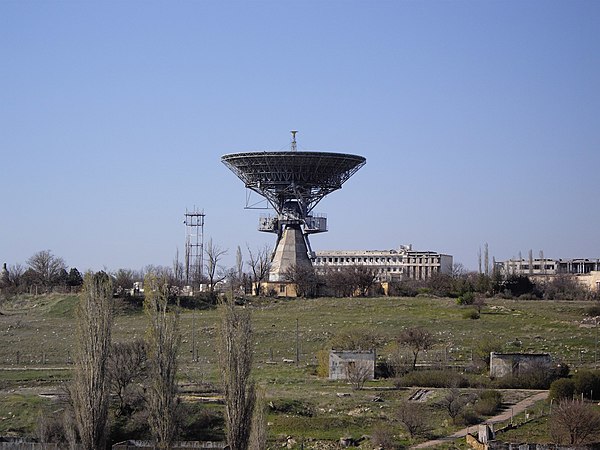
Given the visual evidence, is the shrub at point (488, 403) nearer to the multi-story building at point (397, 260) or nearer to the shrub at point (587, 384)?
the shrub at point (587, 384)

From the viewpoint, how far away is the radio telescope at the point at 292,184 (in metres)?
72.8

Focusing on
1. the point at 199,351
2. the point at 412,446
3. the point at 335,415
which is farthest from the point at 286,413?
the point at 199,351

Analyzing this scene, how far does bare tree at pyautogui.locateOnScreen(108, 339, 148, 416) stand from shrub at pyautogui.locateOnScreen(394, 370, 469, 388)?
1039cm

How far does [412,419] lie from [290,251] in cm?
4414

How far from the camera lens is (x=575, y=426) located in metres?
32.0

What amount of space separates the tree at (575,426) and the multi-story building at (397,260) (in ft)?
323

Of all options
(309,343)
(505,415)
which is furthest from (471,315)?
(505,415)

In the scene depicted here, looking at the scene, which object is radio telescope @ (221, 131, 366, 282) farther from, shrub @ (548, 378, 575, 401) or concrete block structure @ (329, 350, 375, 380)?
shrub @ (548, 378, 575, 401)

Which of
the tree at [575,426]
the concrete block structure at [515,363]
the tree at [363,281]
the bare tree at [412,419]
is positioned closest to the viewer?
the tree at [575,426]

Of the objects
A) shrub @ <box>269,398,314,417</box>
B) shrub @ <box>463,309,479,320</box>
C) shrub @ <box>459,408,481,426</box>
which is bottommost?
shrub @ <box>459,408,481,426</box>

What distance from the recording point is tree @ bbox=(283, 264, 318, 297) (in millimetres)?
77688

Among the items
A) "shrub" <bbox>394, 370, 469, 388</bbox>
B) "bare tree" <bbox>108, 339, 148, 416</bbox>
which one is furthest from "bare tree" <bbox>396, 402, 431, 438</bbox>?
"bare tree" <bbox>108, 339, 148, 416</bbox>

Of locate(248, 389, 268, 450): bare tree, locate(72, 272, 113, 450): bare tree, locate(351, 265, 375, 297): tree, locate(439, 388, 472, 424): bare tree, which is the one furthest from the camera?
locate(351, 265, 375, 297): tree

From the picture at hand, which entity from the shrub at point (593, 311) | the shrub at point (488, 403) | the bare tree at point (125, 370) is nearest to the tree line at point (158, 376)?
the bare tree at point (125, 370)
